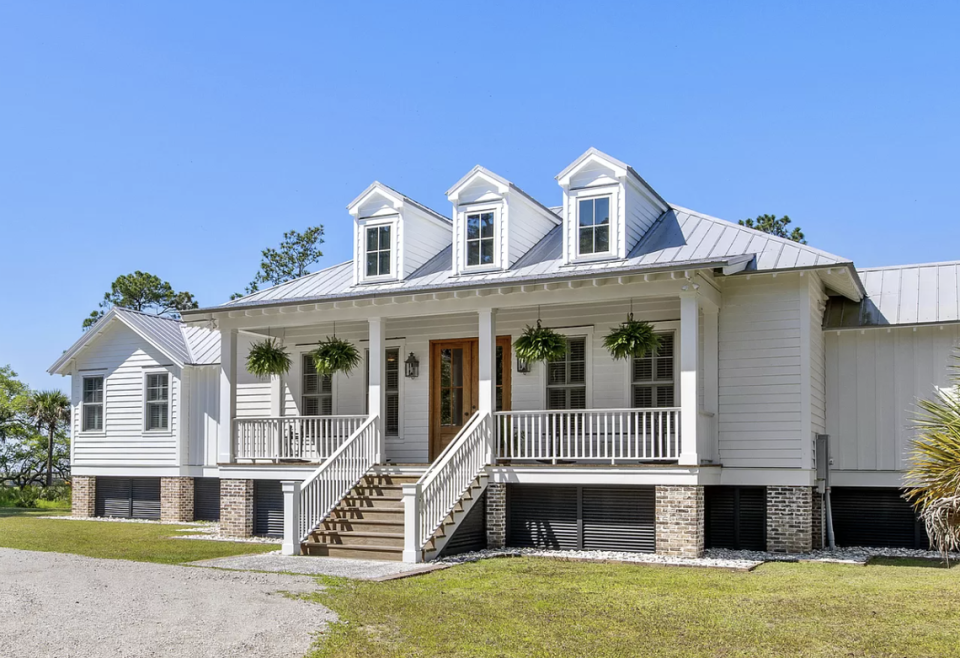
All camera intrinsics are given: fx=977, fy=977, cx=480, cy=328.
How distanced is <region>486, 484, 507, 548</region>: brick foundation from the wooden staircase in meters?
0.26

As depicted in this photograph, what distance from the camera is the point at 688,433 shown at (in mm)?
13898

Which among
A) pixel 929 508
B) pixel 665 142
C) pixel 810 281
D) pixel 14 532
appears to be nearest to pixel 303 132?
pixel 665 142

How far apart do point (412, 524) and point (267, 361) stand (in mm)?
6072

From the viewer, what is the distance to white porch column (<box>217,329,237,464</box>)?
17.6 meters

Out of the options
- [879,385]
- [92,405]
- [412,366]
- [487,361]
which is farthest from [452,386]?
[92,405]

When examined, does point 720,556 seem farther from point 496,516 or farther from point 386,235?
point 386,235

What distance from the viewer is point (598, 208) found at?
1617 centimetres

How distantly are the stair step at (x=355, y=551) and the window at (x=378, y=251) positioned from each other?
5.74 metres

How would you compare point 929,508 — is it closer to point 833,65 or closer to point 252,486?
point 833,65

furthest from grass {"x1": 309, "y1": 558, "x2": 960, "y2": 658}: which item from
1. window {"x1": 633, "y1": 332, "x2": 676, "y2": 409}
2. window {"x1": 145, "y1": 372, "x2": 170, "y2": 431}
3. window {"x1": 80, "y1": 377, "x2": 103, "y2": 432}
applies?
window {"x1": 80, "y1": 377, "x2": 103, "y2": 432}

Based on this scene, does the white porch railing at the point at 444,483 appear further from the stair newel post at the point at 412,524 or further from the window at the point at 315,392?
the window at the point at 315,392

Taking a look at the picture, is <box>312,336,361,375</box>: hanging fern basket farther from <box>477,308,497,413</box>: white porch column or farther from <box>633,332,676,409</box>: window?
<box>633,332,676,409</box>: window

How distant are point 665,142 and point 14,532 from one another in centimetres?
1450

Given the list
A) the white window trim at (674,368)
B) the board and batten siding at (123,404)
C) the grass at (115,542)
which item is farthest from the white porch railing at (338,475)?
the board and batten siding at (123,404)
